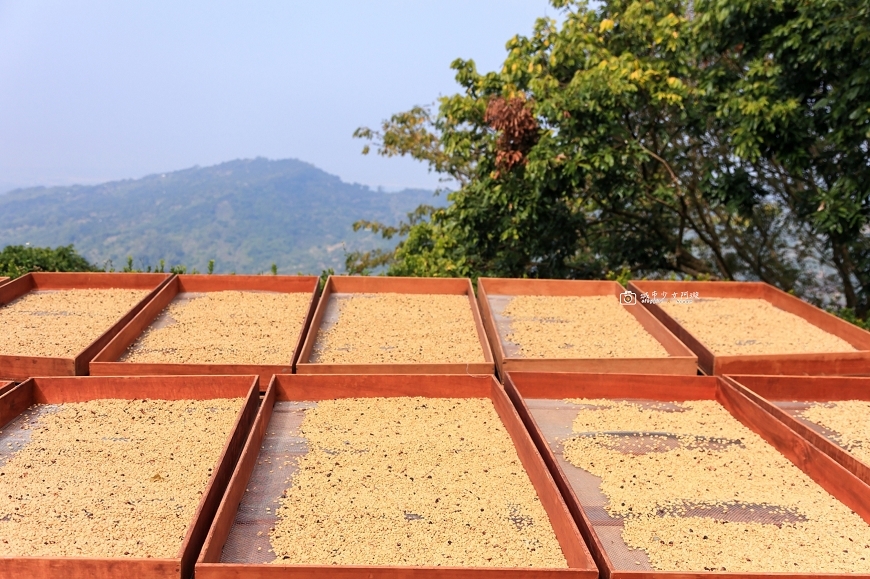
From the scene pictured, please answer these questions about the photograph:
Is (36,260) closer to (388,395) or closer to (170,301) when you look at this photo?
(170,301)

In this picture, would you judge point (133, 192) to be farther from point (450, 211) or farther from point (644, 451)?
point (644, 451)

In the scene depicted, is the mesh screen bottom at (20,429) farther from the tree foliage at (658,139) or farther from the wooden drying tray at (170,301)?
the tree foliage at (658,139)

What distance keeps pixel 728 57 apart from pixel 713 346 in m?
3.90

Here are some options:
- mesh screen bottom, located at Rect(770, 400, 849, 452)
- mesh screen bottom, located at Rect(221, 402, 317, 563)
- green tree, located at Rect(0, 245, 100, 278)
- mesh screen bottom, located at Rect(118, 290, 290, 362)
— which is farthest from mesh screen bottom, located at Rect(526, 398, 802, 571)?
green tree, located at Rect(0, 245, 100, 278)

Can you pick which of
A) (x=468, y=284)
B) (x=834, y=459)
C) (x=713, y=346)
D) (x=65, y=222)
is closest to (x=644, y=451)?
(x=834, y=459)

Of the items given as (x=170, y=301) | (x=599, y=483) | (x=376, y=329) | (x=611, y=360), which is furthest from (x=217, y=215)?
(x=599, y=483)

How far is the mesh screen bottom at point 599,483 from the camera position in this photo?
224cm

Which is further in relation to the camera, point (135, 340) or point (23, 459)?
point (135, 340)

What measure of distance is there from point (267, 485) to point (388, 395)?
0.97 m

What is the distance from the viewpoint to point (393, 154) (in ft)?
40.4

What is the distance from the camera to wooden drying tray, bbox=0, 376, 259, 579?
198cm

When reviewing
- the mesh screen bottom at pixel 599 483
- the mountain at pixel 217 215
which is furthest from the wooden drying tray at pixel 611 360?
the mountain at pixel 217 215

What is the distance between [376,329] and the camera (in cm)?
441

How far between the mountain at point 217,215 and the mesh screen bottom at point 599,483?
97.3ft
